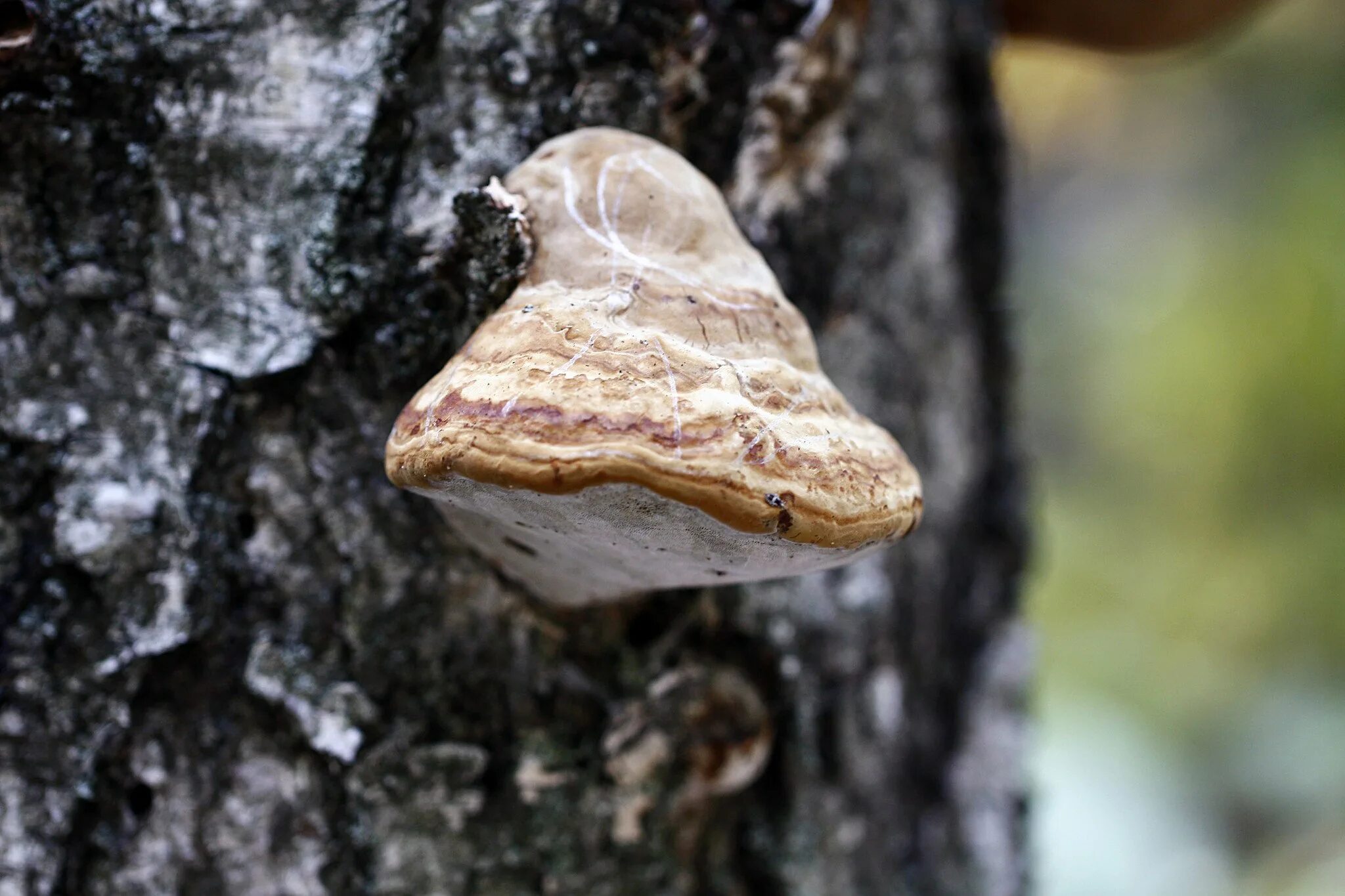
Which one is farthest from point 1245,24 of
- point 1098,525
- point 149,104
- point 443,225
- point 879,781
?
point 1098,525

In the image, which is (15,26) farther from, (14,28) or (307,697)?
(307,697)

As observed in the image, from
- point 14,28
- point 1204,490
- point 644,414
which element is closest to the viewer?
point 644,414

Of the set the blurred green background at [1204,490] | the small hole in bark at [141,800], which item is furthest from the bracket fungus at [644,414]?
the blurred green background at [1204,490]

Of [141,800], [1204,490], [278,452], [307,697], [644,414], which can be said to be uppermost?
[644,414]

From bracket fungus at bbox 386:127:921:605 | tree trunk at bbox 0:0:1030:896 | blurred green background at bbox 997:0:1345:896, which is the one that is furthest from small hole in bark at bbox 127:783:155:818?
blurred green background at bbox 997:0:1345:896

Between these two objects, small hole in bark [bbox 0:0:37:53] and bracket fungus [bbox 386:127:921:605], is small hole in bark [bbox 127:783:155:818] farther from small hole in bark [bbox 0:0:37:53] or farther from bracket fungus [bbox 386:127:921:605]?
small hole in bark [bbox 0:0:37:53]

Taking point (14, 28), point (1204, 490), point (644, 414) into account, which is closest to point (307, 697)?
point (644, 414)

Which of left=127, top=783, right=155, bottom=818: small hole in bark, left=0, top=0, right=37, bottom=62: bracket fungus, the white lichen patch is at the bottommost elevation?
left=127, top=783, right=155, bottom=818: small hole in bark
